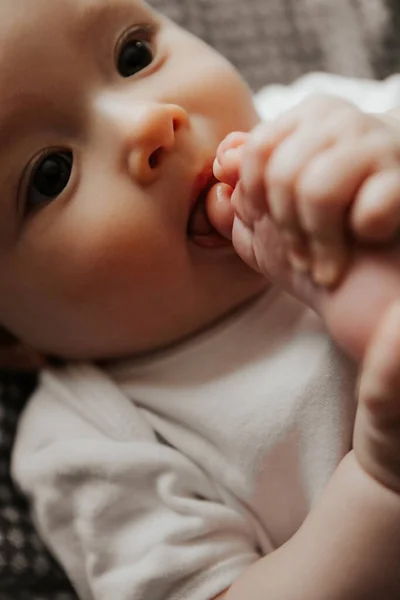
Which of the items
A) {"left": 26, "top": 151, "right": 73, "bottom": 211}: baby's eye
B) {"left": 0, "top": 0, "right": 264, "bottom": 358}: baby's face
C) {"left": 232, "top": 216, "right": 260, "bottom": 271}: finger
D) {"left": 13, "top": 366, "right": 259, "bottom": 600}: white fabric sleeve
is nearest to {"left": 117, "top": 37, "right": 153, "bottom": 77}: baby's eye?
{"left": 0, "top": 0, "right": 264, "bottom": 358}: baby's face

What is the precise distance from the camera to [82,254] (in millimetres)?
735

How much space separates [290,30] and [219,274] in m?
0.60

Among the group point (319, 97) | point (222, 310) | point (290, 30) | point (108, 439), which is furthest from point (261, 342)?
point (290, 30)

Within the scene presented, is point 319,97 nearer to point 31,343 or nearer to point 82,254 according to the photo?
point 82,254

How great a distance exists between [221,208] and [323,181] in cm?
21

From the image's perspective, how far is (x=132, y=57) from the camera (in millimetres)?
780

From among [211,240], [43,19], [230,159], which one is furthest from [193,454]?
[43,19]

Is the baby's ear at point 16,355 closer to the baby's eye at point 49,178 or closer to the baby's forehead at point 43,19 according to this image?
the baby's eye at point 49,178

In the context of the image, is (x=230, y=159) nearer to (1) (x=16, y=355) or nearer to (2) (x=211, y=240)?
(2) (x=211, y=240)

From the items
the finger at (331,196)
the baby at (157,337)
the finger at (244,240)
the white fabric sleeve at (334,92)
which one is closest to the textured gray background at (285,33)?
the white fabric sleeve at (334,92)

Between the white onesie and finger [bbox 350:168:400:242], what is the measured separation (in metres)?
0.28

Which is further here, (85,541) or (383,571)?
(85,541)

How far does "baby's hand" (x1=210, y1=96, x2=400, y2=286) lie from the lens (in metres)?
0.47

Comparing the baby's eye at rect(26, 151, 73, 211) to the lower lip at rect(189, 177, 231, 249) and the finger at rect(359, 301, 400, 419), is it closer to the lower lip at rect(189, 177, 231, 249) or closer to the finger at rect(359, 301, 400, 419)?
the lower lip at rect(189, 177, 231, 249)
